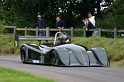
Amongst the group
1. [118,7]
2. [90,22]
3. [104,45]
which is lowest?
[104,45]

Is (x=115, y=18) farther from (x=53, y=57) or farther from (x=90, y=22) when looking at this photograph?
(x=53, y=57)

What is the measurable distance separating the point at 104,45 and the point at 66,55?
239 inches

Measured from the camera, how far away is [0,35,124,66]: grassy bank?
72.5 ft

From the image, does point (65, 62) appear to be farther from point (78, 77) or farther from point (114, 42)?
point (114, 42)

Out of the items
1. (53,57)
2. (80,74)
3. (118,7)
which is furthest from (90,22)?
(118,7)

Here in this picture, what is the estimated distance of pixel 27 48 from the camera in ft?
67.8

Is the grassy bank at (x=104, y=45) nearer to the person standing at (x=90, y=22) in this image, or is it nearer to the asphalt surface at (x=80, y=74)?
the person standing at (x=90, y=22)

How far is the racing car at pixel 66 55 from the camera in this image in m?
18.8

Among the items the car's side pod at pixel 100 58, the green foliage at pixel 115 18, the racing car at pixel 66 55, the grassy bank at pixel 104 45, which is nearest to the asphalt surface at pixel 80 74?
the racing car at pixel 66 55

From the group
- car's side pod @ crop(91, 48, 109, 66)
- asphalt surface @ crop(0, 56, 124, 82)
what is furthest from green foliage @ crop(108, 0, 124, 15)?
asphalt surface @ crop(0, 56, 124, 82)

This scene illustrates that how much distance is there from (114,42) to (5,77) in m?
11.2

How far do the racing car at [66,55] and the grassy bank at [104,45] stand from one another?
174cm

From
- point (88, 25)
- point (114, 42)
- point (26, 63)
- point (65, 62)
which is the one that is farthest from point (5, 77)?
point (88, 25)

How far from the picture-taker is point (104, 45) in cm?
Result: 2447
